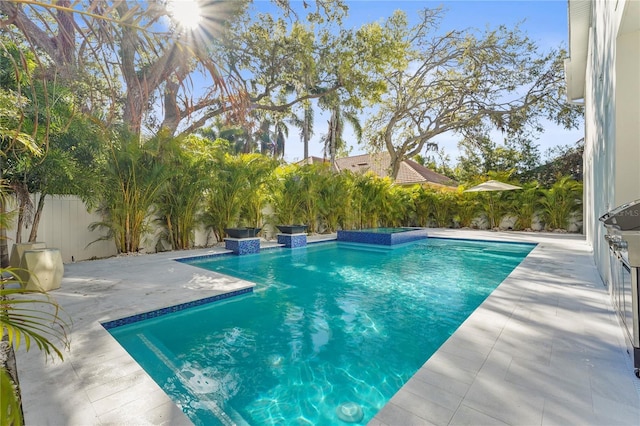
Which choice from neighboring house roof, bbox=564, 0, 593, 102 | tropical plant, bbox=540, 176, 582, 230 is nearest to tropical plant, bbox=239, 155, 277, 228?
neighboring house roof, bbox=564, 0, 593, 102

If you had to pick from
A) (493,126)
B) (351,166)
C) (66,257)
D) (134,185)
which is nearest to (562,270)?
(134,185)

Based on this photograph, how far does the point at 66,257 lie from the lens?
8.34 metres

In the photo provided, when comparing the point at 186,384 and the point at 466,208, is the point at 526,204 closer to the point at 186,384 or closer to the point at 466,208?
the point at 466,208

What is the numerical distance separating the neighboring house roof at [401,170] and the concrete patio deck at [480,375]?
40.2 ft

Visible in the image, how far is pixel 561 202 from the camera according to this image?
14.1m

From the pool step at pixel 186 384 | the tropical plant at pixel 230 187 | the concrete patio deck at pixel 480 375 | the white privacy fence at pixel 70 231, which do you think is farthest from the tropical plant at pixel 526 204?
the white privacy fence at pixel 70 231

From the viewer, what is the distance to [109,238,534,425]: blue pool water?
289 centimetres

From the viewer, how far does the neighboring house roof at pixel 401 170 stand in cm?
2242

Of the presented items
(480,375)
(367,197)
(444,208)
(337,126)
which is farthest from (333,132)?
(480,375)

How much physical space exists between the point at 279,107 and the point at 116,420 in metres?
13.6

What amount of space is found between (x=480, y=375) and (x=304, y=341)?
207 cm

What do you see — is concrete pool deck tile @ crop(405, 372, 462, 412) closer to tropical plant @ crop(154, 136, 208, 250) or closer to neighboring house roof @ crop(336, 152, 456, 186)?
tropical plant @ crop(154, 136, 208, 250)

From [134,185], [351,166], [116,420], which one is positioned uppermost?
[351,166]

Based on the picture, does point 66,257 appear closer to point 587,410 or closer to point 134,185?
point 134,185
